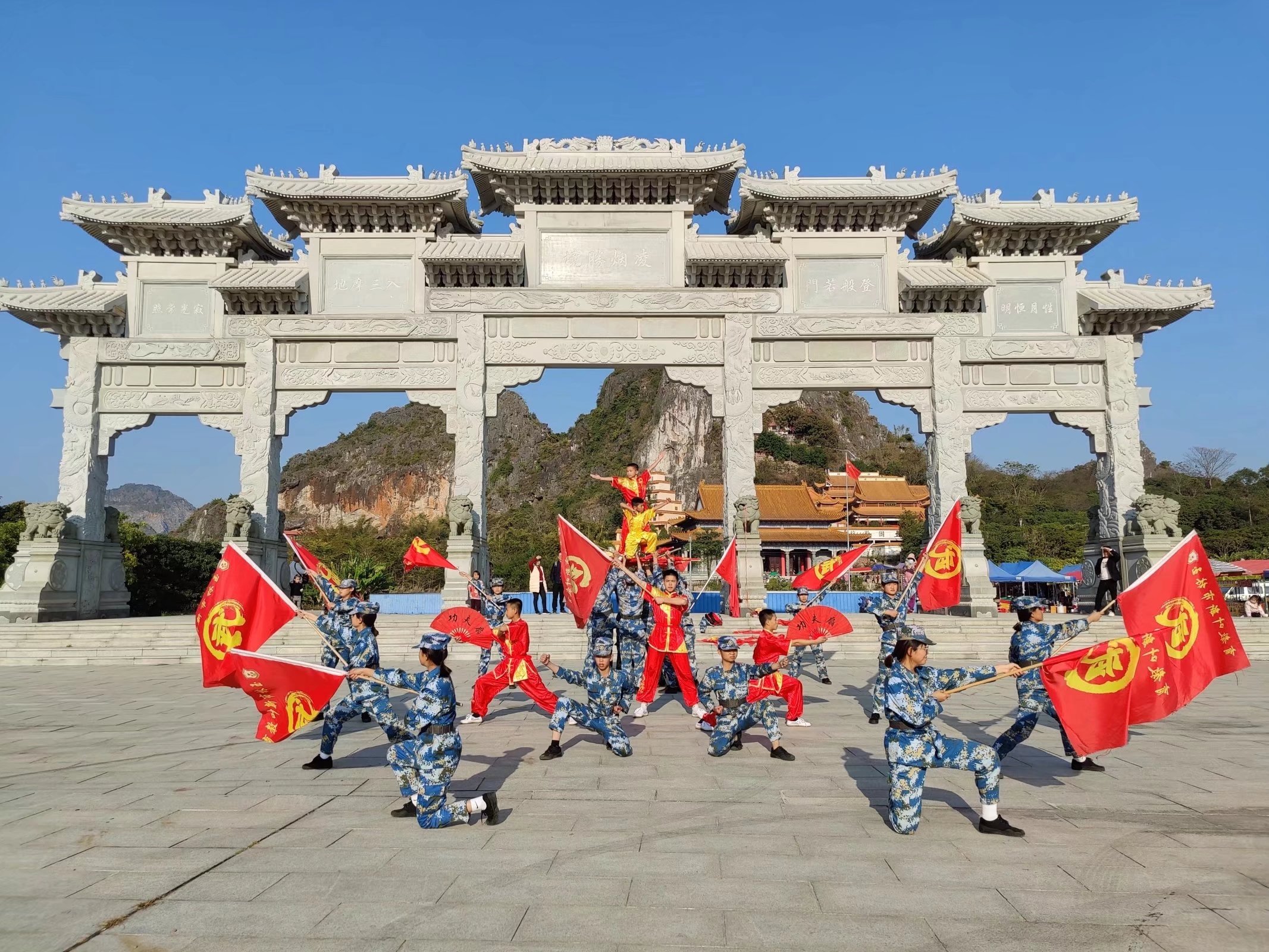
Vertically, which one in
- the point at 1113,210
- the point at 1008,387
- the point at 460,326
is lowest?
the point at 1008,387

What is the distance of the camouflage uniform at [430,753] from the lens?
4.83m

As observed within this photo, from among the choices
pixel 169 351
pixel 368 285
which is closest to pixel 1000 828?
pixel 368 285

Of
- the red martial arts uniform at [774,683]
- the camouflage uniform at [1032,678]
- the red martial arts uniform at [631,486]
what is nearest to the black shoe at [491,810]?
the red martial arts uniform at [774,683]

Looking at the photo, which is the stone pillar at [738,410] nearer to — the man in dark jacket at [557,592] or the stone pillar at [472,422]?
the man in dark jacket at [557,592]

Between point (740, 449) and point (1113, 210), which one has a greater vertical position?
point (1113, 210)

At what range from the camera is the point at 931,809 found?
5289 millimetres

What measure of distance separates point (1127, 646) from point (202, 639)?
6.79 metres

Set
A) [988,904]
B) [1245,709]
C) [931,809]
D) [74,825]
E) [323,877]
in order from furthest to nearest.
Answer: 1. [1245,709]
2. [931,809]
3. [74,825]
4. [323,877]
5. [988,904]

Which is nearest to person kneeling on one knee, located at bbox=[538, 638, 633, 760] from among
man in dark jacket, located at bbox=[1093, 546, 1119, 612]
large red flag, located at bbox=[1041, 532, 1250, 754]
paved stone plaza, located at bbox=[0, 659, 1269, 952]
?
paved stone plaza, located at bbox=[0, 659, 1269, 952]

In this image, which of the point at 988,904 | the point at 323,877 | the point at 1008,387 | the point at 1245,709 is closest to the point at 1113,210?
the point at 1008,387

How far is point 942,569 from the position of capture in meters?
9.20

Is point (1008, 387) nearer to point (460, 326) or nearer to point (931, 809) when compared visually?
point (460, 326)

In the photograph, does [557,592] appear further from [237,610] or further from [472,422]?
[237,610]

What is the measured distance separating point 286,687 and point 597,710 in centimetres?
241
